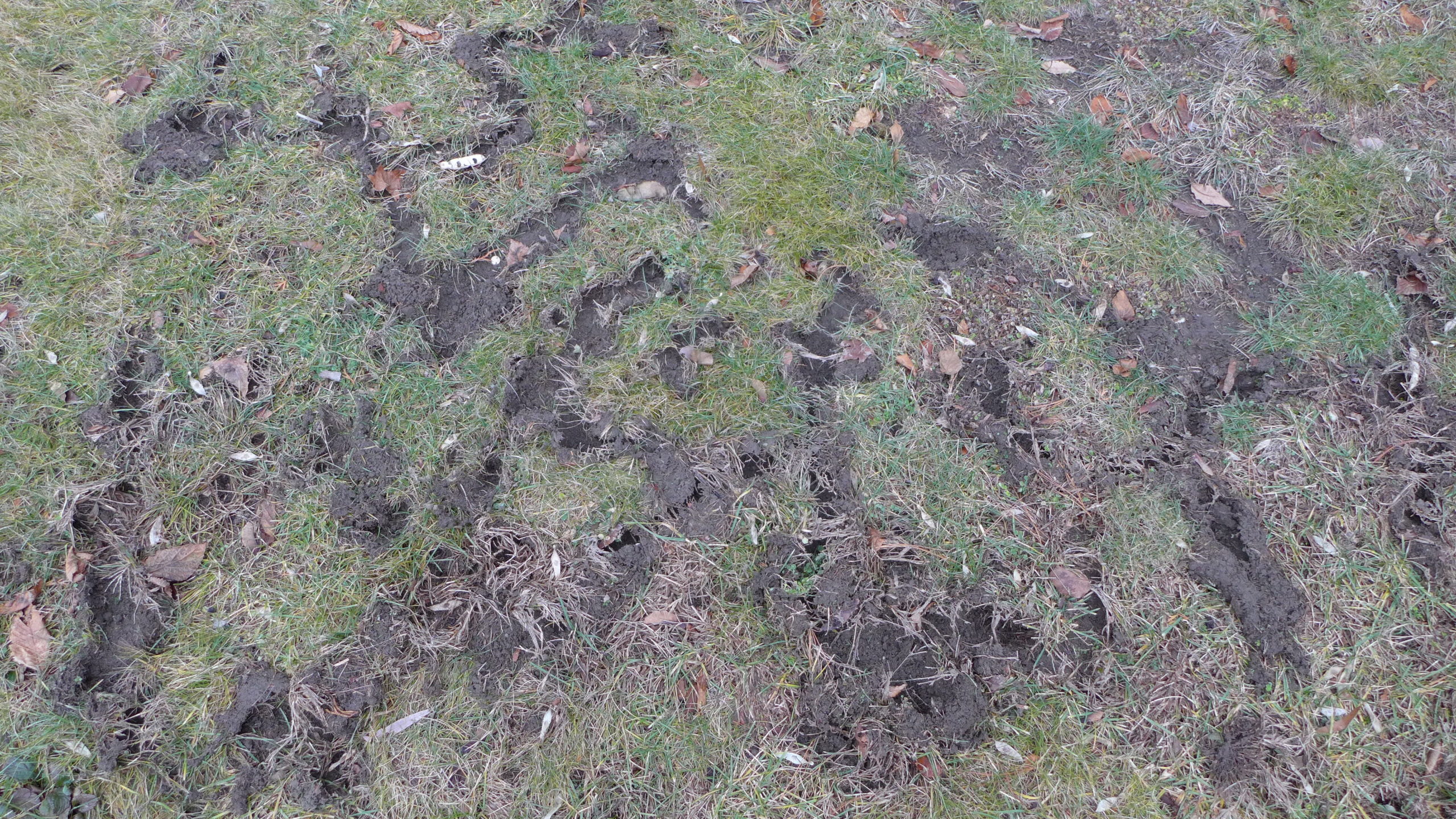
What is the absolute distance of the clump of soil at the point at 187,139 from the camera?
109 inches

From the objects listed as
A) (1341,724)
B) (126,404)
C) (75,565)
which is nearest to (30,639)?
(75,565)

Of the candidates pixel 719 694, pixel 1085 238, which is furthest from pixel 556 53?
pixel 719 694

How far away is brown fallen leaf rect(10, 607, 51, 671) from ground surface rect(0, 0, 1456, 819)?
11 millimetres

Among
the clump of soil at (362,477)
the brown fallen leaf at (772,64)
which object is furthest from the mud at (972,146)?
the clump of soil at (362,477)

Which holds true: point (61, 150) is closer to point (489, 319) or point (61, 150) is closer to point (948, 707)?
point (489, 319)

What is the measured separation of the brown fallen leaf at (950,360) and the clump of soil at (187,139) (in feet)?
8.84

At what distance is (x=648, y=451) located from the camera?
2.39m

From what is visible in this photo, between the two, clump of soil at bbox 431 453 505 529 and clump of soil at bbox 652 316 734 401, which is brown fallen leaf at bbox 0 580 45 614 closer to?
clump of soil at bbox 431 453 505 529

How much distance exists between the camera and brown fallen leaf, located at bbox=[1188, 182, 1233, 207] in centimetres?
283

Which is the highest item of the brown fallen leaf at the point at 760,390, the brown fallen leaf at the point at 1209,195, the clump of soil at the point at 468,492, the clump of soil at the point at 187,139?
the clump of soil at the point at 187,139

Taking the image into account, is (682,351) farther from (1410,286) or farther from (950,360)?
(1410,286)

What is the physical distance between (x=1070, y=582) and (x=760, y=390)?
3.63ft

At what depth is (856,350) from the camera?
8.34ft

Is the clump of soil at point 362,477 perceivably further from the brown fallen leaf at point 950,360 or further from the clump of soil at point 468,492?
the brown fallen leaf at point 950,360
